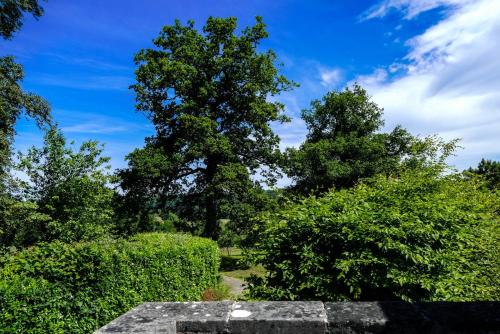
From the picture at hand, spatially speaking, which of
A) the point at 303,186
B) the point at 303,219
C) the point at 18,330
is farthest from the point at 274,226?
the point at 303,186

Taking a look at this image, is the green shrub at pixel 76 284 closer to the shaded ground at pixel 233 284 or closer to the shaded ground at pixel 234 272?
the shaded ground at pixel 233 284

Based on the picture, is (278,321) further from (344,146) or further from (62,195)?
(344,146)

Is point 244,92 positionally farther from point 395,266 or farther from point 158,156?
point 395,266

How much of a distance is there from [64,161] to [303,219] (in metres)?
17.6

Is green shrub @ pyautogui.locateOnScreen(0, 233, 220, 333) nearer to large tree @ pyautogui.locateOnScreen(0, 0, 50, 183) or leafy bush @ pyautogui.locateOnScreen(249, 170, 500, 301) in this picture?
leafy bush @ pyautogui.locateOnScreen(249, 170, 500, 301)

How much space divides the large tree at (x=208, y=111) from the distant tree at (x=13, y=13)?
27.7ft

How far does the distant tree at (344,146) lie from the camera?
114 feet

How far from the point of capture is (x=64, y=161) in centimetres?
1986

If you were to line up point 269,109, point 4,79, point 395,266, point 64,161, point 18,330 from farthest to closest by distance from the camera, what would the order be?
point 269,109 < point 64,161 < point 4,79 < point 18,330 < point 395,266

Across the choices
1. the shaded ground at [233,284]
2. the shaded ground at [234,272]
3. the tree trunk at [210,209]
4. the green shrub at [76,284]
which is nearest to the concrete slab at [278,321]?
the green shrub at [76,284]

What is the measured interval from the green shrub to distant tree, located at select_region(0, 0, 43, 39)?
13.8 meters

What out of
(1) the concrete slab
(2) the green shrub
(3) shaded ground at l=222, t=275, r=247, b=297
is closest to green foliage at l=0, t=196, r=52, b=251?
(2) the green shrub

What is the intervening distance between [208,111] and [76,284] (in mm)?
19501

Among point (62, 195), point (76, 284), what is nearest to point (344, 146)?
point (62, 195)
